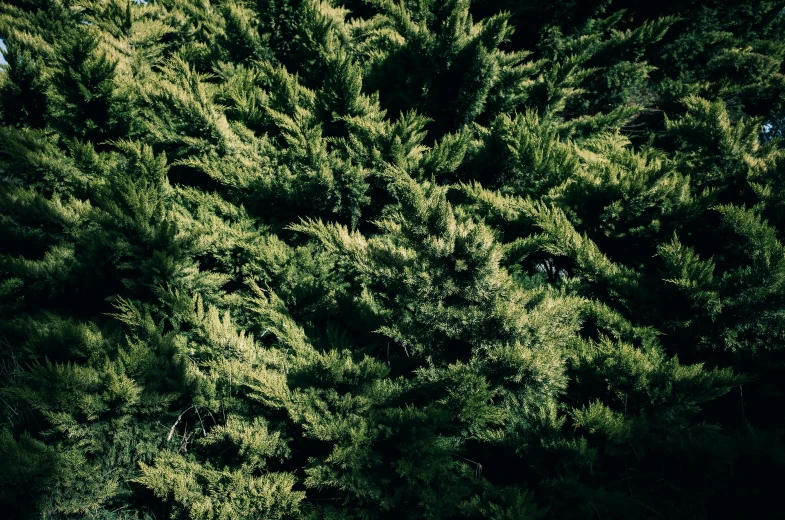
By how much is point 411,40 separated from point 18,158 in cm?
396

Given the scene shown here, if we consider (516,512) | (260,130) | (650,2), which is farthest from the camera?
(650,2)

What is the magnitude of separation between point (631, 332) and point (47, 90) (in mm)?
5996

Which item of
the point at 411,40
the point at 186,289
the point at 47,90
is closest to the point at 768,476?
the point at 186,289

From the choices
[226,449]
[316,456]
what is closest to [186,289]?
[226,449]

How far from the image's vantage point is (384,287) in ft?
9.69

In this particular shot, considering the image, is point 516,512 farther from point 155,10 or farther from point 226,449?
point 155,10

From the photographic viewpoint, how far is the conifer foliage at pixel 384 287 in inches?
80.7

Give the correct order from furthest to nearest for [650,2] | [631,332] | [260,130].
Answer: [650,2] → [260,130] → [631,332]

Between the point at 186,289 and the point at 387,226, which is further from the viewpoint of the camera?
the point at 186,289

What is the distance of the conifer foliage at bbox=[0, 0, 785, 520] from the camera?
2.05 m

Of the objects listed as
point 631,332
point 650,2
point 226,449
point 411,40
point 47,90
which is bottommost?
point 226,449

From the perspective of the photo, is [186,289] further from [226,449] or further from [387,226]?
[387,226]

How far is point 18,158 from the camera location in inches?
133

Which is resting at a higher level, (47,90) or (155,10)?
(155,10)
